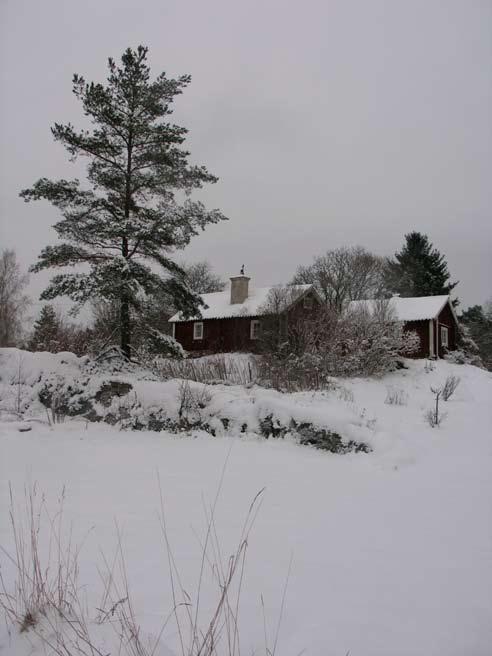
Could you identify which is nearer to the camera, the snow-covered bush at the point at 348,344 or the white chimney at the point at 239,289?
the snow-covered bush at the point at 348,344

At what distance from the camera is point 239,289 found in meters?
26.1

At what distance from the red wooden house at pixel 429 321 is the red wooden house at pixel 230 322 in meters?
5.13

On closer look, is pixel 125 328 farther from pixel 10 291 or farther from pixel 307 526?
pixel 307 526

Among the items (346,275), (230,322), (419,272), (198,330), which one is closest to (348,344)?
(230,322)

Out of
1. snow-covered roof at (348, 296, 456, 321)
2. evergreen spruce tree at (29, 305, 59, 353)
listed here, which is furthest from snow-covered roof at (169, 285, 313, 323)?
evergreen spruce tree at (29, 305, 59, 353)

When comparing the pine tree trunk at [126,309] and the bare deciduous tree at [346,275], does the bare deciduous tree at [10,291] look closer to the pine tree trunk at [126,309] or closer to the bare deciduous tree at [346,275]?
the pine tree trunk at [126,309]

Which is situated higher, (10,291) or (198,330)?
(10,291)

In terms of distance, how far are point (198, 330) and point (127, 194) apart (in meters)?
15.8

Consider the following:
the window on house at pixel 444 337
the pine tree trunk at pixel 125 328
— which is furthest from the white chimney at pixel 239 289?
the pine tree trunk at pixel 125 328

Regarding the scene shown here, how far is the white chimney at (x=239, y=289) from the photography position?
2570cm

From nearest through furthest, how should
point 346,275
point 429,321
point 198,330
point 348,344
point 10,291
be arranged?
point 10,291, point 348,344, point 429,321, point 198,330, point 346,275

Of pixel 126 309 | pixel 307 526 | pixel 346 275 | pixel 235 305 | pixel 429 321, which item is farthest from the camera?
pixel 346 275

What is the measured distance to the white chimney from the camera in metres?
25.7

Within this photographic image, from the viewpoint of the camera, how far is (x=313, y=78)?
16.1 feet
